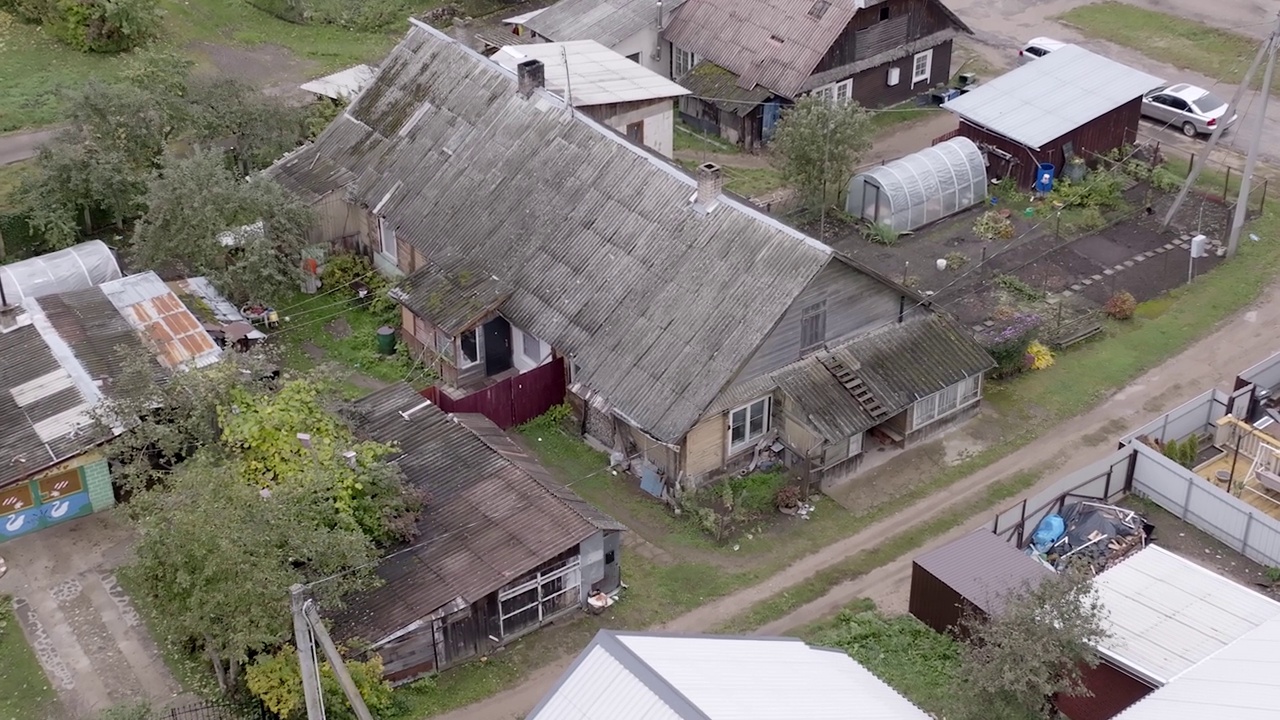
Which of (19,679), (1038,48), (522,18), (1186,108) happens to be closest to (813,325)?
(19,679)

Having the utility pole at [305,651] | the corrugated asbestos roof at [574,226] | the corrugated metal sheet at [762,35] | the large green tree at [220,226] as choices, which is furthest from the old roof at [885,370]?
the corrugated metal sheet at [762,35]

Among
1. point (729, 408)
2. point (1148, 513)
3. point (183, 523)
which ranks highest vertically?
point (183, 523)

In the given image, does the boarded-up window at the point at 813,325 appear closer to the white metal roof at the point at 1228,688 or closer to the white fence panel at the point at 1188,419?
the white fence panel at the point at 1188,419

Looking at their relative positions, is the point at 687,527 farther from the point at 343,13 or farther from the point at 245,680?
the point at 343,13

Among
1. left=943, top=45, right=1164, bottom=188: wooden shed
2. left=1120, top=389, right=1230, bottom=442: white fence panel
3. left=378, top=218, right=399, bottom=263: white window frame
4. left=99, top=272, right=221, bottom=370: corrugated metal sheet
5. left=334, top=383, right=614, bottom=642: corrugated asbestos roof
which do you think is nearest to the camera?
left=334, top=383, right=614, bottom=642: corrugated asbestos roof

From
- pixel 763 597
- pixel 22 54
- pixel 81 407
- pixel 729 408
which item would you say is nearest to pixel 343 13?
pixel 22 54

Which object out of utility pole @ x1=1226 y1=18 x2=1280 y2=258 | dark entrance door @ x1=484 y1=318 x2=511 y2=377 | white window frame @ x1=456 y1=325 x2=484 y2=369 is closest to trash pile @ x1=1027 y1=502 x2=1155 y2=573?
dark entrance door @ x1=484 y1=318 x2=511 y2=377

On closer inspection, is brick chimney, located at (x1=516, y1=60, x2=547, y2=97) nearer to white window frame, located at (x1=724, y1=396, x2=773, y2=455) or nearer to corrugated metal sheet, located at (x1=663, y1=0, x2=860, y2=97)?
corrugated metal sheet, located at (x1=663, y1=0, x2=860, y2=97)
